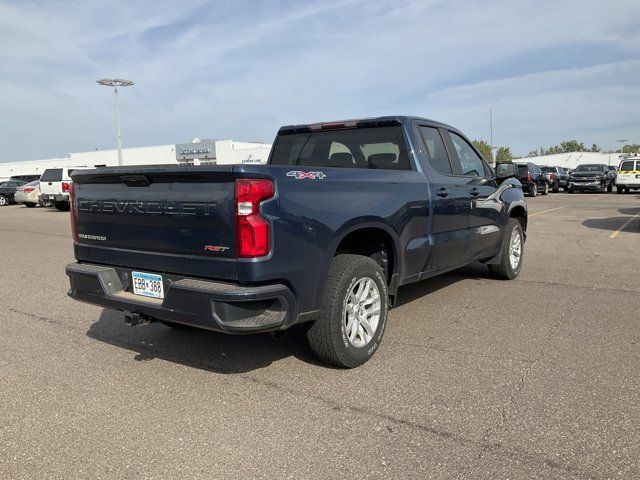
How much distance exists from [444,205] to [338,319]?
75.8 inches

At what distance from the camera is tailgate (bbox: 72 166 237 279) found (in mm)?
Result: 3230

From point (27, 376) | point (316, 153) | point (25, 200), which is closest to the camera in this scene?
point (27, 376)

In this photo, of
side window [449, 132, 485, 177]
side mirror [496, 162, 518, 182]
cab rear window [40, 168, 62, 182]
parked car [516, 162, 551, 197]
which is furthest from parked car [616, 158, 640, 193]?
cab rear window [40, 168, 62, 182]

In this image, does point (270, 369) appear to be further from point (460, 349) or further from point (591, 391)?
point (591, 391)

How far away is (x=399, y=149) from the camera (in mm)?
4914

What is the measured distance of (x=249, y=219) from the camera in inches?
124

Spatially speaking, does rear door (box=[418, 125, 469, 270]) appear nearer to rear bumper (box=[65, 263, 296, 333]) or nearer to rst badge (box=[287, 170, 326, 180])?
rst badge (box=[287, 170, 326, 180])

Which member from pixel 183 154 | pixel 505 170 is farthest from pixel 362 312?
pixel 183 154

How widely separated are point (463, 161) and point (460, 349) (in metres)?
2.31

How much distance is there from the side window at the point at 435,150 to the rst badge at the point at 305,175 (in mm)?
1798

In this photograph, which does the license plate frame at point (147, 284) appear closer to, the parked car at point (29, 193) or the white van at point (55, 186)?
the white van at point (55, 186)

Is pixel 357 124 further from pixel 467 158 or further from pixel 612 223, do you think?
pixel 612 223

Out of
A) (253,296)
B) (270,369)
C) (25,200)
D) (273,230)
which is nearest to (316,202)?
(273,230)

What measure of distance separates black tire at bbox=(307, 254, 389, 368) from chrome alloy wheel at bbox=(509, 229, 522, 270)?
3.50 meters
